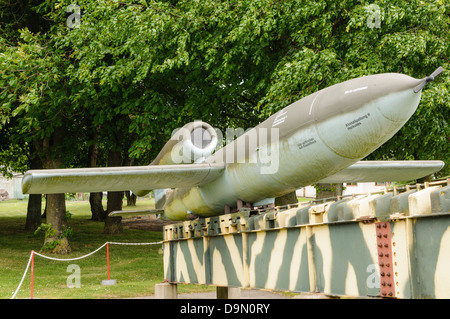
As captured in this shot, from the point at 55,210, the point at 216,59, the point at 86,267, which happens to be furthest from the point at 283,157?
the point at 55,210

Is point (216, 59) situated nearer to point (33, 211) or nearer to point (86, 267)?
point (86, 267)

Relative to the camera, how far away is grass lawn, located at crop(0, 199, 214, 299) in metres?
11.7

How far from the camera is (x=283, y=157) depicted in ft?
18.9

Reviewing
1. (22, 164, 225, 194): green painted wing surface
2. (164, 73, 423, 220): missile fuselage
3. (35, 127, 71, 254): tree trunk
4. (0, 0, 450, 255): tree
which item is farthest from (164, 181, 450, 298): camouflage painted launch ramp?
(35, 127, 71, 254): tree trunk

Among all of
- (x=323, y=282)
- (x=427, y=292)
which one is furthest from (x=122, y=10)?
(x=427, y=292)

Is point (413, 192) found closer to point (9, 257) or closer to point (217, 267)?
point (217, 267)

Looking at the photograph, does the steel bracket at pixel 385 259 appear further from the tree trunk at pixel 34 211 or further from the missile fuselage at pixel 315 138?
the tree trunk at pixel 34 211

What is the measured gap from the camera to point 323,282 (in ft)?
14.8

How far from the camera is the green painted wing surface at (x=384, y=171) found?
720 cm

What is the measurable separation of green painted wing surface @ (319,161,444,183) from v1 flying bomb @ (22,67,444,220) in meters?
0.01

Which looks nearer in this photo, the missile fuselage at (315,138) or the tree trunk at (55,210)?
the missile fuselage at (315,138)

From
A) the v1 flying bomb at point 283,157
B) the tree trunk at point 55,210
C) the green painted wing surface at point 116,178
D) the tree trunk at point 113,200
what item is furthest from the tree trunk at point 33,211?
the green painted wing surface at point 116,178

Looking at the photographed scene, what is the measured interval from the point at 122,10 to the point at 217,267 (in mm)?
8302

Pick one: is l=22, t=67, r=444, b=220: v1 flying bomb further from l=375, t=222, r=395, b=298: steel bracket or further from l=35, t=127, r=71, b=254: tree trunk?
l=35, t=127, r=71, b=254: tree trunk
